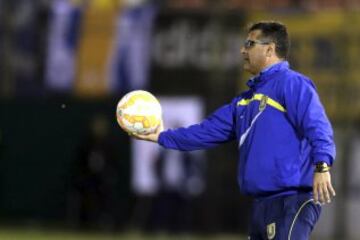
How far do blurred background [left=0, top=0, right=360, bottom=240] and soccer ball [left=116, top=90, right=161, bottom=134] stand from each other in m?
10.0

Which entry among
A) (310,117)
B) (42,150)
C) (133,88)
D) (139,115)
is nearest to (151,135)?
(139,115)

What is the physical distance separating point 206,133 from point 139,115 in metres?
0.52

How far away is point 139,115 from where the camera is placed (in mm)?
9094

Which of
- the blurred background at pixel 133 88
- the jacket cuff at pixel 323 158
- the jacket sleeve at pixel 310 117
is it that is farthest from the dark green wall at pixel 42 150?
the jacket cuff at pixel 323 158

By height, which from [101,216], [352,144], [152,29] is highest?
[152,29]

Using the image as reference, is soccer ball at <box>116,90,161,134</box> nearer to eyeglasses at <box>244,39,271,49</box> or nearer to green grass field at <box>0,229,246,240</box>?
eyeglasses at <box>244,39,271,49</box>

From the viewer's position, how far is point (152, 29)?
21250mm

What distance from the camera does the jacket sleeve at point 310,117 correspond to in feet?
26.0

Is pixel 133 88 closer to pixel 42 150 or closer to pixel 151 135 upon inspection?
pixel 42 150

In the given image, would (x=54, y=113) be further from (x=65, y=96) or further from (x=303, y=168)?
(x=303, y=168)

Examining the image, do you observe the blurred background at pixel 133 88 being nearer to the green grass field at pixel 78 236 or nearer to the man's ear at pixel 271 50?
the green grass field at pixel 78 236

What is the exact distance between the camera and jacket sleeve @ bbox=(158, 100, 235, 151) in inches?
354

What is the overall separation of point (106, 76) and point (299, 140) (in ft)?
43.7

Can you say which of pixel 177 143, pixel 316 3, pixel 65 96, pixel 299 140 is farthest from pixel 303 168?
pixel 65 96
